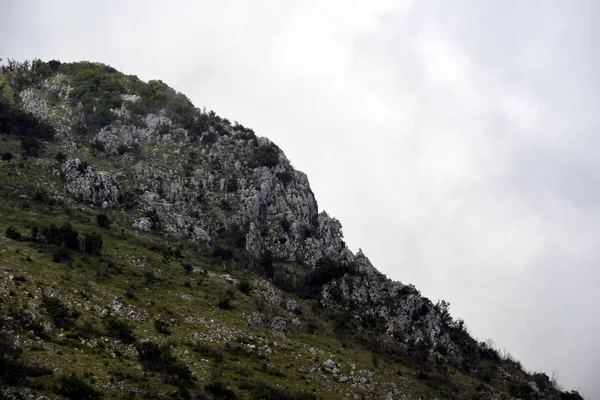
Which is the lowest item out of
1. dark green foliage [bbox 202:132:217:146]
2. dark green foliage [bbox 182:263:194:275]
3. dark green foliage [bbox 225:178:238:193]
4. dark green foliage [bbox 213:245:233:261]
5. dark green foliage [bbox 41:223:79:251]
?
dark green foliage [bbox 41:223:79:251]

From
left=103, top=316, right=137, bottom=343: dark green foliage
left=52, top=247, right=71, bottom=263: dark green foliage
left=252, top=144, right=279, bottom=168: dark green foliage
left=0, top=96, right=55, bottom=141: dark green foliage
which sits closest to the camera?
left=103, top=316, right=137, bottom=343: dark green foliage

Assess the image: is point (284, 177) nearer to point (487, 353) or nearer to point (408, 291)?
point (408, 291)

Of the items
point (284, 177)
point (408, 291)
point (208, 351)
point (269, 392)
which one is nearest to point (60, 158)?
point (284, 177)

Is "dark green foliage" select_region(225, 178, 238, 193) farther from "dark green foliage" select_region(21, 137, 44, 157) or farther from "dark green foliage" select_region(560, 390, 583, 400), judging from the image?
"dark green foliage" select_region(560, 390, 583, 400)

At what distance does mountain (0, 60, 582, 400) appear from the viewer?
4666 cm

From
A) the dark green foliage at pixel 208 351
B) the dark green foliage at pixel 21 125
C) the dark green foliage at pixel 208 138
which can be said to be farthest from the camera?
the dark green foliage at pixel 208 138

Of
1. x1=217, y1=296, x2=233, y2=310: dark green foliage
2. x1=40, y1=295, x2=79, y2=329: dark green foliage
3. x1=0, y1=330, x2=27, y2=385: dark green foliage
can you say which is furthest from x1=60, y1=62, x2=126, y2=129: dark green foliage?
x1=0, y1=330, x2=27, y2=385: dark green foliage

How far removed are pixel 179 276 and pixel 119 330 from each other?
81.1ft

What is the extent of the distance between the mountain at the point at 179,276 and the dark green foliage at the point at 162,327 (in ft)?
0.82

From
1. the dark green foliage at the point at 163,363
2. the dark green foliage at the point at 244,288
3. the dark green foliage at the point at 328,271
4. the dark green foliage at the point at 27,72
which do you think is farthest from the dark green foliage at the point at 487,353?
the dark green foliage at the point at 27,72

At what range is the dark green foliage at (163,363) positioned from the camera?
45.4m

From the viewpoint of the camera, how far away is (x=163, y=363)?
47.4m

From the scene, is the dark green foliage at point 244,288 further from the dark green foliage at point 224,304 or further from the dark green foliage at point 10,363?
the dark green foliage at point 10,363

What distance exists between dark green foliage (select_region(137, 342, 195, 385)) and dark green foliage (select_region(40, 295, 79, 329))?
289 inches
